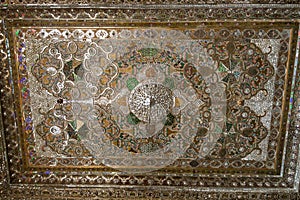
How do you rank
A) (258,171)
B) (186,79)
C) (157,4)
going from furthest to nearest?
(258,171)
(186,79)
(157,4)

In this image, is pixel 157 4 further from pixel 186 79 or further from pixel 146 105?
pixel 146 105

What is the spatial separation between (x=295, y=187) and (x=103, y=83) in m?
1.20

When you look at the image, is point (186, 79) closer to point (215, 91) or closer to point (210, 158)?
point (215, 91)

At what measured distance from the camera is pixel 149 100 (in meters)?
1.42

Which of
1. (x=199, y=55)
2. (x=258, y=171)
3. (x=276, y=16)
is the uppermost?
(x=276, y=16)

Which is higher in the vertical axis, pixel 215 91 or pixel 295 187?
pixel 215 91

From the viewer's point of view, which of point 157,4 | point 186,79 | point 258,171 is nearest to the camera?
point 157,4

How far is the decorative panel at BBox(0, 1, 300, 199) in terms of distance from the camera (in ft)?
4.36

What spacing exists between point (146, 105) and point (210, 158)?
46 centimetres

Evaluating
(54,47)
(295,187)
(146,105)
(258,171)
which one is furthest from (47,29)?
(295,187)

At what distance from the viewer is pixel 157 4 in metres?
1.29

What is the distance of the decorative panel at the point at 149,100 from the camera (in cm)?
133

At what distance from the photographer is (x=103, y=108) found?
4.71 ft

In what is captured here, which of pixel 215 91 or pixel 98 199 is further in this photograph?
pixel 98 199
